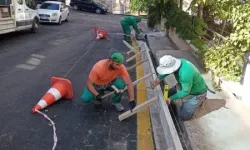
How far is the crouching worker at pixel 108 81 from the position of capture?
454cm

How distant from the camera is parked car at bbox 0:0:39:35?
10.9 meters

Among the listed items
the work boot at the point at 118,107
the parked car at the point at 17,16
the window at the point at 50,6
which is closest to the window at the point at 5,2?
the parked car at the point at 17,16

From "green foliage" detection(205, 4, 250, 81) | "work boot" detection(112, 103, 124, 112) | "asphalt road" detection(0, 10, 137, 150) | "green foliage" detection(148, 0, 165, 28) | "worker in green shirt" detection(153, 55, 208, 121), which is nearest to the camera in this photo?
"asphalt road" detection(0, 10, 137, 150)

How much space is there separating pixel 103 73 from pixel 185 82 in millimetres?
1413

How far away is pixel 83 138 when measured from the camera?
400 cm

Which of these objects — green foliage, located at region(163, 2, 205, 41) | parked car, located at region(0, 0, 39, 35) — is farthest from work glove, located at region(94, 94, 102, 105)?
parked car, located at region(0, 0, 39, 35)

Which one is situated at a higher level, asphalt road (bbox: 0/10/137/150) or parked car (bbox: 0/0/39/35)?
parked car (bbox: 0/0/39/35)

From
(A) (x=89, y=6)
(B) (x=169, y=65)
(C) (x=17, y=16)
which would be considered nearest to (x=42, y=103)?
(B) (x=169, y=65)

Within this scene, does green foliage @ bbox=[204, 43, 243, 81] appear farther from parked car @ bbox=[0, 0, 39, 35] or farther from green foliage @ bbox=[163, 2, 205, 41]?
parked car @ bbox=[0, 0, 39, 35]

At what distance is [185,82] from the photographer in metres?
4.08

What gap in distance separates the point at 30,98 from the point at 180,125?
9.13 ft

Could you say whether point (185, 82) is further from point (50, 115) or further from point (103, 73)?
point (50, 115)

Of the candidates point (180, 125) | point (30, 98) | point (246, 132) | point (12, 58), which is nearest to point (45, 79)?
point (30, 98)

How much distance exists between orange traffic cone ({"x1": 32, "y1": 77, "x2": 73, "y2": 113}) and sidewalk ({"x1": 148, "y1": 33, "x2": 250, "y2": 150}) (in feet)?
6.99
